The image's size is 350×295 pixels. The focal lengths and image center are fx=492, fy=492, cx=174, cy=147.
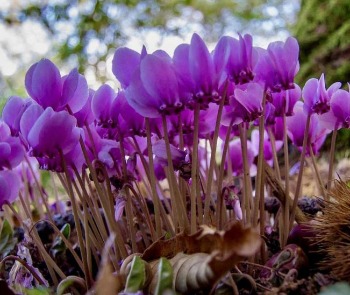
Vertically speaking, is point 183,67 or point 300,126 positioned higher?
point 183,67

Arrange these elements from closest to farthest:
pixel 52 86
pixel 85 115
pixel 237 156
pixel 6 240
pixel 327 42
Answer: pixel 52 86
pixel 85 115
pixel 6 240
pixel 237 156
pixel 327 42

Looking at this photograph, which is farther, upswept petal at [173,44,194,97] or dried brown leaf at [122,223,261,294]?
upswept petal at [173,44,194,97]

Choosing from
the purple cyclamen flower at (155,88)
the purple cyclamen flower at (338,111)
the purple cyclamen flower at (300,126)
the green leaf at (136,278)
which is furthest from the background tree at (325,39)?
the green leaf at (136,278)

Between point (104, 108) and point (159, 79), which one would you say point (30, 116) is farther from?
point (159, 79)

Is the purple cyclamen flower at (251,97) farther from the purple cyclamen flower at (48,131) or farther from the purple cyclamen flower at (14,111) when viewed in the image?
the purple cyclamen flower at (14,111)

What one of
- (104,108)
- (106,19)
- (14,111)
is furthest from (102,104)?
(106,19)

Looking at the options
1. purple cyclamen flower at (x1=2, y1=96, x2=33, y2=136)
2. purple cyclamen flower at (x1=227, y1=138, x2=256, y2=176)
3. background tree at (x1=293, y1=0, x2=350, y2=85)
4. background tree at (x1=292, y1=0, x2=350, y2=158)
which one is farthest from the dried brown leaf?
background tree at (x1=293, y1=0, x2=350, y2=85)

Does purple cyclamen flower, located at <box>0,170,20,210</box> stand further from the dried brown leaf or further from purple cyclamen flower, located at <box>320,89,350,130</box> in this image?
purple cyclamen flower, located at <box>320,89,350,130</box>
